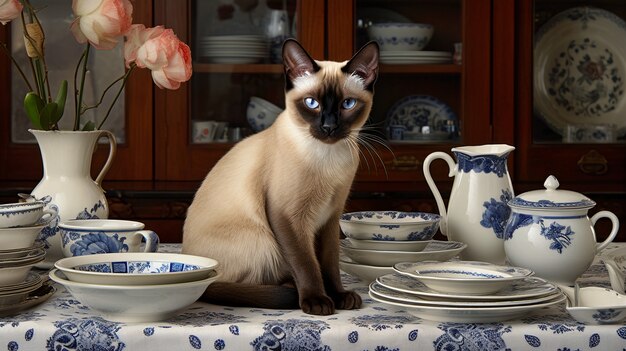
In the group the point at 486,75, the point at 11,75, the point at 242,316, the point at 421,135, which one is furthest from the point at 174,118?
the point at 242,316

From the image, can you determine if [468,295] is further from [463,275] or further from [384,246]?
[384,246]

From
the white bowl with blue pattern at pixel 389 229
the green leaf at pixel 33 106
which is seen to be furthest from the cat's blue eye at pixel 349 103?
the green leaf at pixel 33 106

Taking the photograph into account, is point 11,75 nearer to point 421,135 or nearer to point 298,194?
point 421,135

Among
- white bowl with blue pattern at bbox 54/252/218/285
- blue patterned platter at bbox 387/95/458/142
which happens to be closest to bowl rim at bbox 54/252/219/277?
white bowl with blue pattern at bbox 54/252/218/285

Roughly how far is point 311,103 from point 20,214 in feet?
1.35

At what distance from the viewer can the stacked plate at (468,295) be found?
Result: 3.35ft

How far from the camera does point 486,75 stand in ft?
8.25

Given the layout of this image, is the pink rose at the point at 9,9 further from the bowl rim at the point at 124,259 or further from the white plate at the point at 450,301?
the white plate at the point at 450,301

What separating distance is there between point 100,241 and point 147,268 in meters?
0.16

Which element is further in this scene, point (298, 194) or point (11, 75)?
point (11, 75)

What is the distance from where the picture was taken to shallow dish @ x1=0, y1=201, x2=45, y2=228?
1.14m

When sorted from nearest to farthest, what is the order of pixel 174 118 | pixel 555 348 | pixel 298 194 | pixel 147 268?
pixel 555 348 → pixel 147 268 → pixel 298 194 → pixel 174 118

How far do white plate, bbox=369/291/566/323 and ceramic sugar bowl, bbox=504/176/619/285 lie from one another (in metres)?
0.17

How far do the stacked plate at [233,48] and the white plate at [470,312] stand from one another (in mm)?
1589
